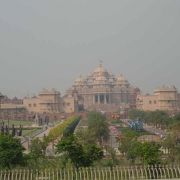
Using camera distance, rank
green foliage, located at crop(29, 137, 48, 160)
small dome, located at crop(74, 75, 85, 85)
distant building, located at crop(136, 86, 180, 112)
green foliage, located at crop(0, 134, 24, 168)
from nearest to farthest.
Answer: green foliage, located at crop(0, 134, 24, 168) < green foliage, located at crop(29, 137, 48, 160) < distant building, located at crop(136, 86, 180, 112) < small dome, located at crop(74, 75, 85, 85)

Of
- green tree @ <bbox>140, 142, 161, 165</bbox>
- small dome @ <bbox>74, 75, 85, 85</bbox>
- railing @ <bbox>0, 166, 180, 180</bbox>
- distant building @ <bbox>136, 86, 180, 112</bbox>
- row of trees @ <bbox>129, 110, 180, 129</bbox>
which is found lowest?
railing @ <bbox>0, 166, 180, 180</bbox>

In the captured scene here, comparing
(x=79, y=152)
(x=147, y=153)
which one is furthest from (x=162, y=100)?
(x=79, y=152)

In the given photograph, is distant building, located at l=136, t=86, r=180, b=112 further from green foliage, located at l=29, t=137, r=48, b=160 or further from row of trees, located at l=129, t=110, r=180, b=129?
green foliage, located at l=29, t=137, r=48, b=160

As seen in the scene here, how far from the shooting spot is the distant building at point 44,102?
87.9 metres

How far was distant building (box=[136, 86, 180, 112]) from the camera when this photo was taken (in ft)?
280

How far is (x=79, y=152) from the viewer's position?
53.1 ft

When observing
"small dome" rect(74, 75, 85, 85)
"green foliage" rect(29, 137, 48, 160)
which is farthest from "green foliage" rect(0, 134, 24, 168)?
"small dome" rect(74, 75, 85, 85)

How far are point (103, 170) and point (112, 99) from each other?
276 feet

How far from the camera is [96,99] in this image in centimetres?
9625

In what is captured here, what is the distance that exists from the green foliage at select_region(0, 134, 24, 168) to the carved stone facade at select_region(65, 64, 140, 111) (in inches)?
2938

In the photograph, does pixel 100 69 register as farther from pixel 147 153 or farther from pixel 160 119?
pixel 147 153

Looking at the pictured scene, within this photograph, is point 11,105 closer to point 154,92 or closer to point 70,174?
point 154,92

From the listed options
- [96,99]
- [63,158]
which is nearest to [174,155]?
[63,158]

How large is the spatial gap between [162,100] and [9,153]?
70.9 meters
